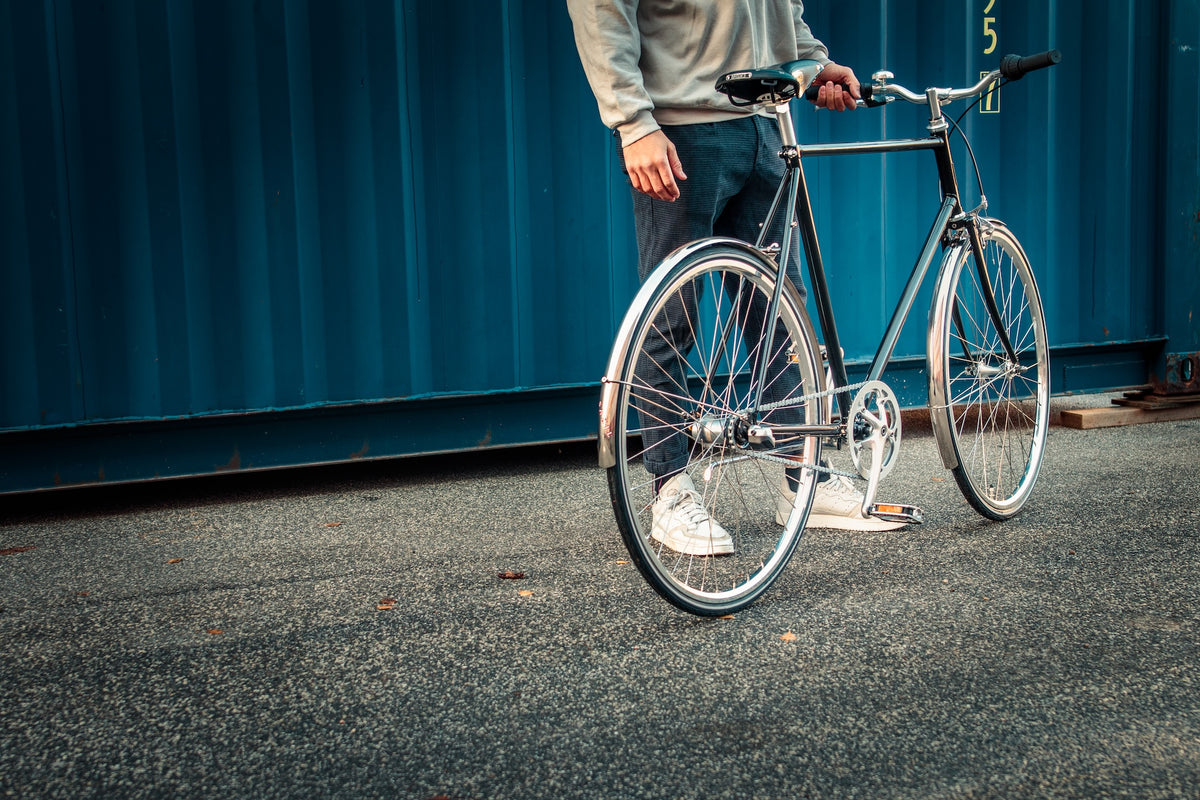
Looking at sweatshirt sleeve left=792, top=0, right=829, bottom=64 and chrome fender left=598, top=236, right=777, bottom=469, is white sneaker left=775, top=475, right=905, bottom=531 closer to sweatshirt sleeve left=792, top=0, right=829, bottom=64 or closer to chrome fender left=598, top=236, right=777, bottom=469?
chrome fender left=598, top=236, right=777, bottom=469

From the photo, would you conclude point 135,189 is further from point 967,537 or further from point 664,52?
point 967,537

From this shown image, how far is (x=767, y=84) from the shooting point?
7.14 ft

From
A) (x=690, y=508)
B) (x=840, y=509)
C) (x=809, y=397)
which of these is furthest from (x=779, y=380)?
(x=840, y=509)

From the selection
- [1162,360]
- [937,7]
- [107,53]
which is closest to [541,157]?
[107,53]

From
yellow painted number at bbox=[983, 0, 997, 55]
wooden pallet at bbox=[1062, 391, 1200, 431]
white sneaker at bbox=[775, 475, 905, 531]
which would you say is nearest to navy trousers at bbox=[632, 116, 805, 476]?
white sneaker at bbox=[775, 475, 905, 531]

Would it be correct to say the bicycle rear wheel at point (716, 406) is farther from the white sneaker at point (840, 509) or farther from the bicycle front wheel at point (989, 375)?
the bicycle front wheel at point (989, 375)

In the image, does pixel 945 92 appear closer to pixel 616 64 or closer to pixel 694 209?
pixel 694 209

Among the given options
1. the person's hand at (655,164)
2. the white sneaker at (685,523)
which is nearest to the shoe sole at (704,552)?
the white sneaker at (685,523)

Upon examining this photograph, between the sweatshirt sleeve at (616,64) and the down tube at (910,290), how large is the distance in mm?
807

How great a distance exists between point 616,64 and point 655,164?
25 centimetres

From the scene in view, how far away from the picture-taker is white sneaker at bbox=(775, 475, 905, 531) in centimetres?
290

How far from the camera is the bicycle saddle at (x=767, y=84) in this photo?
2154mm

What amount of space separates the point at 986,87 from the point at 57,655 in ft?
8.44

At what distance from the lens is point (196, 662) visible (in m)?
2.06
